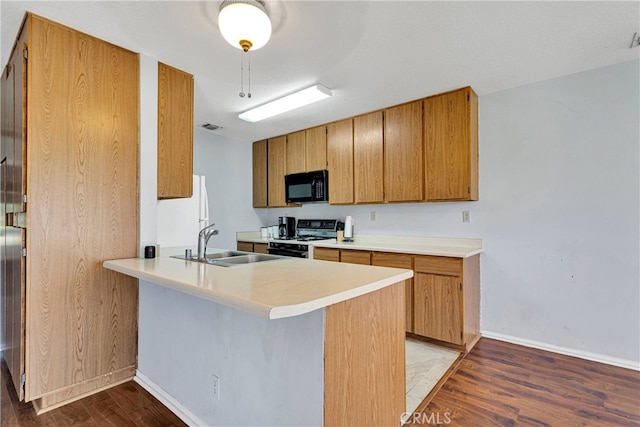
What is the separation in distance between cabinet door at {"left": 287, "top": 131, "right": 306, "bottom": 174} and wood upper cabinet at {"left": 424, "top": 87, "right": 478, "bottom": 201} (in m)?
A: 1.71

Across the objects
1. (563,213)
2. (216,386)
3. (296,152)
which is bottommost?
(216,386)

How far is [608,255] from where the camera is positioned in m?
2.45

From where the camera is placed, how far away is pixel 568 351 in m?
2.58

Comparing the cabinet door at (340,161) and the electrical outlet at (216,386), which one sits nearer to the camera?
the electrical outlet at (216,386)

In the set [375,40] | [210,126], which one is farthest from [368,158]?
[210,126]

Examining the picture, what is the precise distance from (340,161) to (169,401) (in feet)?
9.47

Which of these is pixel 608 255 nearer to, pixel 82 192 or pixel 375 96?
pixel 375 96

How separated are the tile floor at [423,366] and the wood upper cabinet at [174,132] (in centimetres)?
219

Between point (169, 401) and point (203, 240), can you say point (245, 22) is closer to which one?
point (203, 240)

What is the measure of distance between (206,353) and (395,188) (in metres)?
2.43

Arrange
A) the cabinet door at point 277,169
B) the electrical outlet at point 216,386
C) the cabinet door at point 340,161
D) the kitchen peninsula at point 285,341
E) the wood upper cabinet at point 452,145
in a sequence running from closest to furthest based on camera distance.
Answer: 1. the kitchen peninsula at point 285,341
2. the electrical outlet at point 216,386
3. the wood upper cabinet at point 452,145
4. the cabinet door at point 340,161
5. the cabinet door at point 277,169

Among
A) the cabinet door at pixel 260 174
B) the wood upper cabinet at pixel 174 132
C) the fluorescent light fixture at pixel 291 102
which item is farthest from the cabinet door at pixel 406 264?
the cabinet door at pixel 260 174

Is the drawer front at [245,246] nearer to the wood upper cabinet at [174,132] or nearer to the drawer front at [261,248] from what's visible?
the drawer front at [261,248]

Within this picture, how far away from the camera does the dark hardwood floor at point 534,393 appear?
177cm
